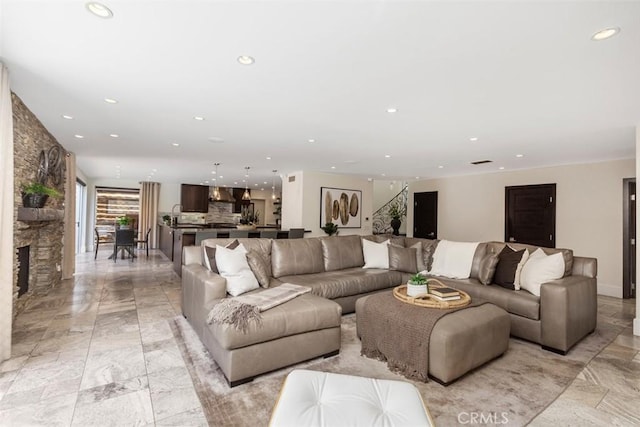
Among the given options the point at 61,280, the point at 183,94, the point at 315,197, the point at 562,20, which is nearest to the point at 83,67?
the point at 183,94

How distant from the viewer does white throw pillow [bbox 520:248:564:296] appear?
3.11 m

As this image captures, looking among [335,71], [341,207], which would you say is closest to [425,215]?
[341,207]

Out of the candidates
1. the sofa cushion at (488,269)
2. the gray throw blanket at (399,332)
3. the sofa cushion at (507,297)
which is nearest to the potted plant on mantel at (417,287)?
the gray throw blanket at (399,332)

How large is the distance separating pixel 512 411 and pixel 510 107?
2.56 meters

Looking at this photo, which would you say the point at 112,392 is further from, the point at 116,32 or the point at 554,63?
the point at 554,63

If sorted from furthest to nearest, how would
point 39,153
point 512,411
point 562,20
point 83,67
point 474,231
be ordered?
point 474,231 → point 39,153 → point 83,67 → point 512,411 → point 562,20

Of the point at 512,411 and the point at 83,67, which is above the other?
the point at 83,67

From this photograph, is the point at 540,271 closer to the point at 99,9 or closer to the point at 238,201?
the point at 99,9

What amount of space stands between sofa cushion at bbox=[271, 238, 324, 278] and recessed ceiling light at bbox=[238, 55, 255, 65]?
2276mm

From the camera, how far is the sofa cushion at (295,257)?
3.76m

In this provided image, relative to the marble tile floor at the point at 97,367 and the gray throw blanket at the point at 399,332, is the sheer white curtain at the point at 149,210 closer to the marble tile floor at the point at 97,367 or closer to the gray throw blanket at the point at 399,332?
the marble tile floor at the point at 97,367

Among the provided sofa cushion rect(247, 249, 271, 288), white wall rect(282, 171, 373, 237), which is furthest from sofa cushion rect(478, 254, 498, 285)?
white wall rect(282, 171, 373, 237)

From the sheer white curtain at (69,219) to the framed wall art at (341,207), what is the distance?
5008 millimetres

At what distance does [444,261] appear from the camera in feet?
13.2
